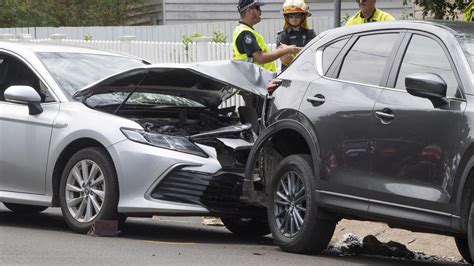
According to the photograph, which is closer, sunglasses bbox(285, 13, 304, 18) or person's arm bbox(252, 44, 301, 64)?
person's arm bbox(252, 44, 301, 64)

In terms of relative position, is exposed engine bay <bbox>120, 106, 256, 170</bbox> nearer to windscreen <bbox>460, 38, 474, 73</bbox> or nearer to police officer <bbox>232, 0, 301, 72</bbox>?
police officer <bbox>232, 0, 301, 72</bbox>

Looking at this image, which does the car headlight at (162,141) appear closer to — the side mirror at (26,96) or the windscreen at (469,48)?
the side mirror at (26,96)

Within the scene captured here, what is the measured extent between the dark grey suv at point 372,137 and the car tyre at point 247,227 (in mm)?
1050

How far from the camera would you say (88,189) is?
31.4 feet

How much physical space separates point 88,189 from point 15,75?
1759mm

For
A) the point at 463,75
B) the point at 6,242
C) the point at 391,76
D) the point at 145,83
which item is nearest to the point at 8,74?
the point at 145,83

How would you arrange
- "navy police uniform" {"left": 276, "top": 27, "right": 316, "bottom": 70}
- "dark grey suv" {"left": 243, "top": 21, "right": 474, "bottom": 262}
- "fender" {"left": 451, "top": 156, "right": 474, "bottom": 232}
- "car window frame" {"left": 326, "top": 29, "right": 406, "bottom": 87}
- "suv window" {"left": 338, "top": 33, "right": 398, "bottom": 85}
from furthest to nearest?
"navy police uniform" {"left": 276, "top": 27, "right": 316, "bottom": 70}
"suv window" {"left": 338, "top": 33, "right": 398, "bottom": 85}
"car window frame" {"left": 326, "top": 29, "right": 406, "bottom": 87}
"dark grey suv" {"left": 243, "top": 21, "right": 474, "bottom": 262}
"fender" {"left": 451, "top": 156, "right": 474, "bottom": 232}

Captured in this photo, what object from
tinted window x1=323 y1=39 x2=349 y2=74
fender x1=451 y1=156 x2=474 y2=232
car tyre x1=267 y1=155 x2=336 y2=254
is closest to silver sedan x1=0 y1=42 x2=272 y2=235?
car tyre x1=267 y1=155 x2=336 y2=254

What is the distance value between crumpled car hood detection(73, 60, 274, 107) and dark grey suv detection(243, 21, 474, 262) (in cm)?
77

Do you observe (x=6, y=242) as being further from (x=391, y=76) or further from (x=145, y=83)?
(x=391, y=76)

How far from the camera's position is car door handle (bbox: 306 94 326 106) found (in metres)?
8.33

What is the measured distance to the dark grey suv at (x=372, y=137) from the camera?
7.14 metres

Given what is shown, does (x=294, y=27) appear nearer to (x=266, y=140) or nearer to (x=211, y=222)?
(x=211, y=222)

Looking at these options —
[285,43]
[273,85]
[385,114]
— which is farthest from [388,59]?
[285,43]
